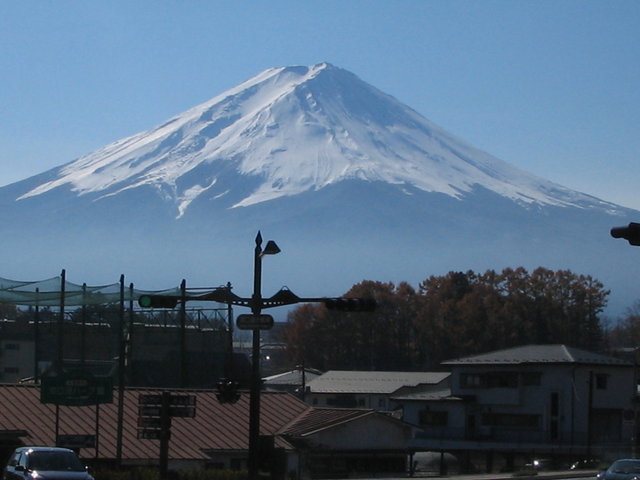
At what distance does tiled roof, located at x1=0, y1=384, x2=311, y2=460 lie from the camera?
36.6 meters

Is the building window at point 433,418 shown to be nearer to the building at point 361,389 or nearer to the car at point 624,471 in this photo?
the building at point 361,389

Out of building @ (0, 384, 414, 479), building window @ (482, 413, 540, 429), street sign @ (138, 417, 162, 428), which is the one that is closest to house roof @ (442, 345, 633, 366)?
building window @ (482, 413, 540, 429)

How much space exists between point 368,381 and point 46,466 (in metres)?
58.7

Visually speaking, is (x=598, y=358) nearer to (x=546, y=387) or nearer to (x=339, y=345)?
(x=546, y=387)

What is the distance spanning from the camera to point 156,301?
2844 cm

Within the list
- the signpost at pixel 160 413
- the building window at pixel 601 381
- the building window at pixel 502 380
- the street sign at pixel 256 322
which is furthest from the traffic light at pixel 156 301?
the building window at pixel 601 381

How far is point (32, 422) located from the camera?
3681cm

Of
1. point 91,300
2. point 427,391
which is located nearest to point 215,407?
point 91,300

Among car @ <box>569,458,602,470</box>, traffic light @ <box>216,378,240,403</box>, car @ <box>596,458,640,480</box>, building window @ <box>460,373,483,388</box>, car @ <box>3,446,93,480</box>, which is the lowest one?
car @ <box>569,458,602,470</box>

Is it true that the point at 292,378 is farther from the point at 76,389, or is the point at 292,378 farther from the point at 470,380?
the point at 76,389

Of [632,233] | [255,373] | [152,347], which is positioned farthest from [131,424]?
[152,347]

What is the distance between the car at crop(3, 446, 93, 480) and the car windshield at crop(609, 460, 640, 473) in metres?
13.6

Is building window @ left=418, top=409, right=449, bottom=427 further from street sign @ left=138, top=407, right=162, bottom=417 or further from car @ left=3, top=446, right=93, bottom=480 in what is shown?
car @ left=3, top=446, right=93, bottom=480

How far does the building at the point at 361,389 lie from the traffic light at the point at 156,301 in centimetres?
5103
